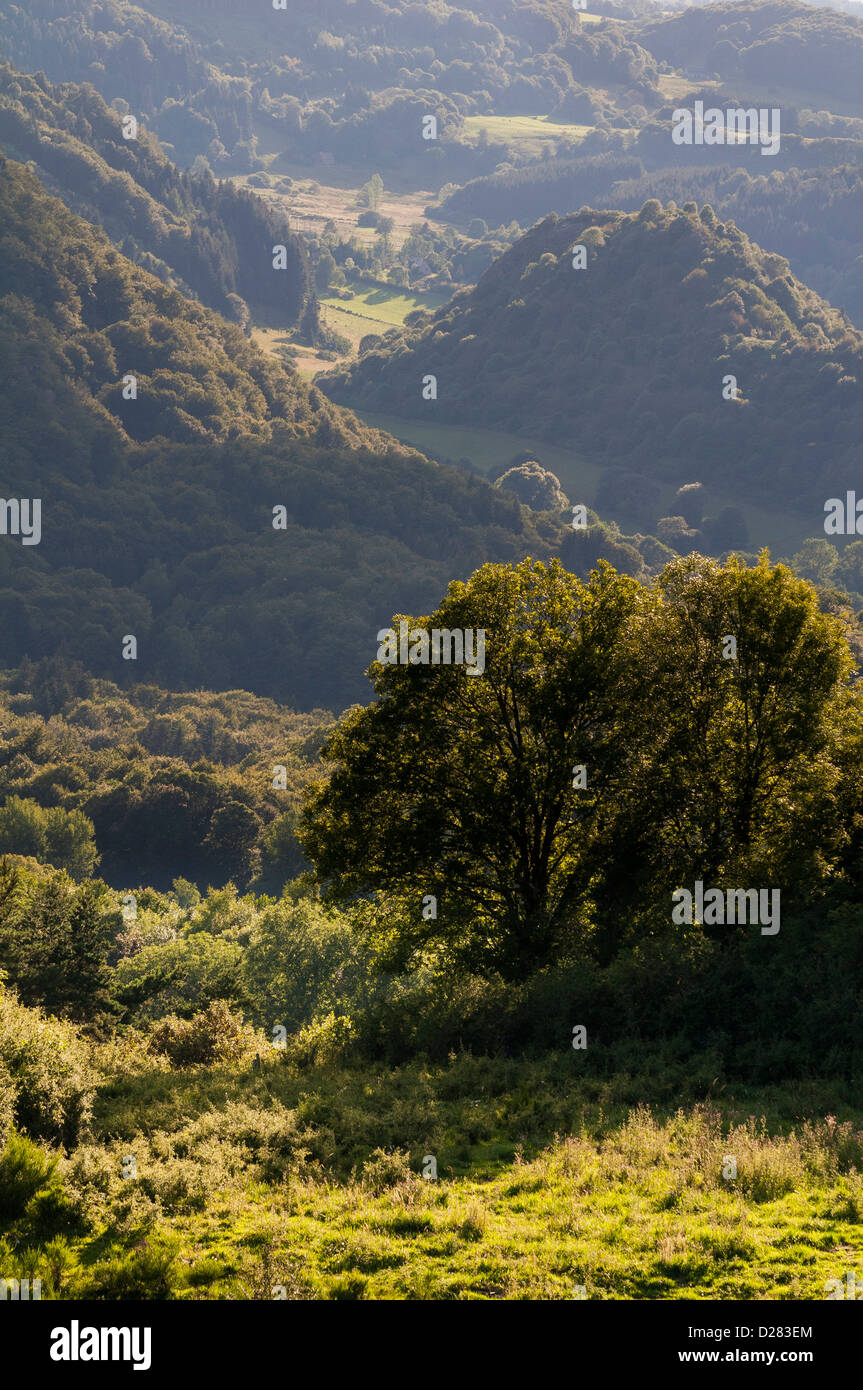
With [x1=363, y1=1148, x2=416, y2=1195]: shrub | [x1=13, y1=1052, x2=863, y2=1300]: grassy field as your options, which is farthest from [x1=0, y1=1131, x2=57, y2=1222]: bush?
[x1=363, y1=1148, x2=416, y2=1195]: shrub

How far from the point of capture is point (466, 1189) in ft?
58.6

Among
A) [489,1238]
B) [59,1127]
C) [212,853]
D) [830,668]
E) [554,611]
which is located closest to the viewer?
[489,1238]

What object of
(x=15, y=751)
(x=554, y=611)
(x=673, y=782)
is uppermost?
(x=15, y=751)

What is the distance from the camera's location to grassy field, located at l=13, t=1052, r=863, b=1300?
14.6 metres

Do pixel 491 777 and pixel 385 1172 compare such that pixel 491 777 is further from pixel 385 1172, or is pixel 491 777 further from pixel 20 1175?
pixel 20 1175

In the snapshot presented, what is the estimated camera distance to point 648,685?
30000 millimetres

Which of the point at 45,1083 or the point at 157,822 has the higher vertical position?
the point at 157,822

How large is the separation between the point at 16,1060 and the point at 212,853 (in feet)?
391

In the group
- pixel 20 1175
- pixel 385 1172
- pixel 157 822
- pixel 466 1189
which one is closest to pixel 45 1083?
pixel 20 1175

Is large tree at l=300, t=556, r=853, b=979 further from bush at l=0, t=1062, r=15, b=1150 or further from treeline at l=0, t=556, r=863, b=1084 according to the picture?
bush at l=0, t=1062, r=15, b=1150

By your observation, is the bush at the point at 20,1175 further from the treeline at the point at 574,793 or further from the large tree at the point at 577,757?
the large tree at the point at 577,757
